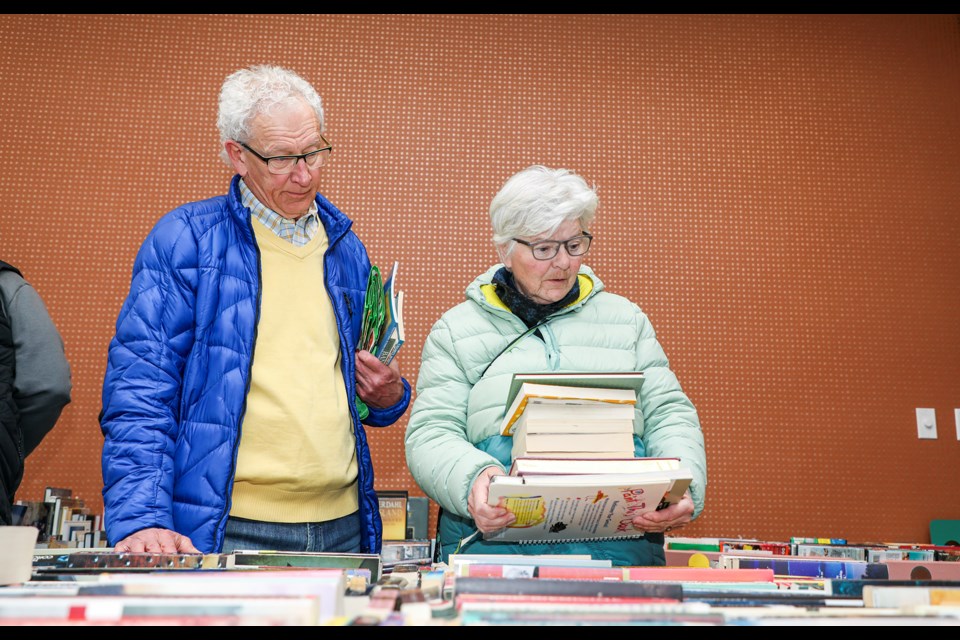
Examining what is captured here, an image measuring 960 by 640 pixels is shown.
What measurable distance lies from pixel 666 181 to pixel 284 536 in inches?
115

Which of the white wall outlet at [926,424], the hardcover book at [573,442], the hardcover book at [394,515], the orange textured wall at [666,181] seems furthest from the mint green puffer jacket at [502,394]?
the white wall outlet at [926,424]

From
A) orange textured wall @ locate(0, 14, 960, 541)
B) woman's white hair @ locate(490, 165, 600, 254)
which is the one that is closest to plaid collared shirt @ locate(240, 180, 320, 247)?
woman's white hair @ locate(490, 165, 600, 254)

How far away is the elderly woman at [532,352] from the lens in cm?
206

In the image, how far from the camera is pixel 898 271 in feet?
14.0

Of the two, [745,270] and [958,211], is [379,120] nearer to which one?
[745,270]

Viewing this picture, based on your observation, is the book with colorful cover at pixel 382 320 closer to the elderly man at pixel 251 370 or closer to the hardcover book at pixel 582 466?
the elderly man at pixel 251 370

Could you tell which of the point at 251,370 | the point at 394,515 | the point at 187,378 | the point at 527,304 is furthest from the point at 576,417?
the point at 394,515

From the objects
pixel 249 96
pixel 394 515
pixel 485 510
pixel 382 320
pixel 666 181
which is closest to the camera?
pixel 485 510

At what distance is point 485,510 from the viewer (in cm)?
177

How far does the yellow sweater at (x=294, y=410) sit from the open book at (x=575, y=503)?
46 cm

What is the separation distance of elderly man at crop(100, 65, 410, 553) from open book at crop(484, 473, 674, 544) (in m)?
0.50

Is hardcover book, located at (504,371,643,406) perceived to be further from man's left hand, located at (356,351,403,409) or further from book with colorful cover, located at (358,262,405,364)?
man's left hand, located at (356,351,403,409)

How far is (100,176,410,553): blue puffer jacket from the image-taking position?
191 centimetres

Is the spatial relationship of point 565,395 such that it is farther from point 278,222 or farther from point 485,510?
point 278,222
